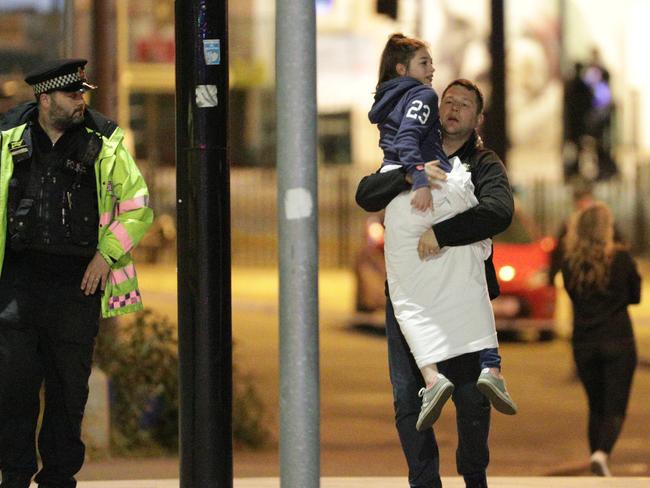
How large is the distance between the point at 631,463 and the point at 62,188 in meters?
5.42

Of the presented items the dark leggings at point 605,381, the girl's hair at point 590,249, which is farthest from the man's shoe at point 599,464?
the girl's hair at point 590,249

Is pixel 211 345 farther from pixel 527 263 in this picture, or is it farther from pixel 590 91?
pixel 590 91

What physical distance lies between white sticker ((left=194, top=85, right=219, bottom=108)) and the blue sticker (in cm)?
9

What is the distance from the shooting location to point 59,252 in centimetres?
594

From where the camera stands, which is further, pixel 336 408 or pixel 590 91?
pixel 590 91

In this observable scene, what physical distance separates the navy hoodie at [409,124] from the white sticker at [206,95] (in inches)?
22.2

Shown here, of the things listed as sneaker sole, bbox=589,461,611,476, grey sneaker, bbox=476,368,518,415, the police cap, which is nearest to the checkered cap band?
the police cap

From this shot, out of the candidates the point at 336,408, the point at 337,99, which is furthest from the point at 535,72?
the point at 336,408

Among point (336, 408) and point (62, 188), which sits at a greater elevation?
point (62, 188)

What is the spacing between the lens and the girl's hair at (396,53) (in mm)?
5809

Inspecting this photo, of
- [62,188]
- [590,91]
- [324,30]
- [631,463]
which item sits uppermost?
[324,30]

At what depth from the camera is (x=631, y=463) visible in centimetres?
1026

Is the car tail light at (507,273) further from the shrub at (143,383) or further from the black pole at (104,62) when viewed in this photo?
the shrub at (143,383)

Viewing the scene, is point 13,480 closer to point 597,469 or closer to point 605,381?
point 597,469
